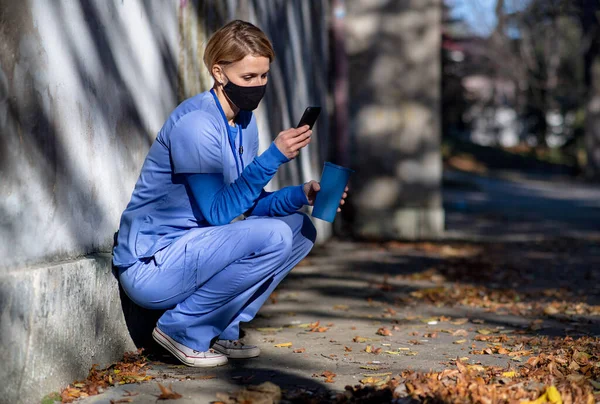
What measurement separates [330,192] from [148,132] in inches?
46.7

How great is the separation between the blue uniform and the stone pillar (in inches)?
248

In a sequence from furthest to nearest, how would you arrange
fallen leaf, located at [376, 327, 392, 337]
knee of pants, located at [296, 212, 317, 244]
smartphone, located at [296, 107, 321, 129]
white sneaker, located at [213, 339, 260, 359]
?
fallen leaf, located at [376, 327, 392, 337] → knee of pants, located at [296, 212, 317, 244] → white sneaker, located at [213, 339, 260, 359] → smartphone, located at [296, 107, 321, 129]

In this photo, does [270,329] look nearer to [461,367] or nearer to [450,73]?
[461,367]

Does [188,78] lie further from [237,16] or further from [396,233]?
[396,233]

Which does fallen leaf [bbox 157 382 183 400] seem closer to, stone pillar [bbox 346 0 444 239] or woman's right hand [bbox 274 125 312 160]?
woman's right hand [bbox 274 125 312 160]

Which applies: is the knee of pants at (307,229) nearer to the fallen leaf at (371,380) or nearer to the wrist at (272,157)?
the wrist at (272,157)

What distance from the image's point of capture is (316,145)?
999cm

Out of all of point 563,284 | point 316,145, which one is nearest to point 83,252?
point 563,284

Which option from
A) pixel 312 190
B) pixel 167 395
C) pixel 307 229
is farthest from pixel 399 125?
pixel 167 395

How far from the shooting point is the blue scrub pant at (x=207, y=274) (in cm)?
396

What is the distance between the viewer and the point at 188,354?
13.5 feet

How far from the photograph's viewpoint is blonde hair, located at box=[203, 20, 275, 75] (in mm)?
4023

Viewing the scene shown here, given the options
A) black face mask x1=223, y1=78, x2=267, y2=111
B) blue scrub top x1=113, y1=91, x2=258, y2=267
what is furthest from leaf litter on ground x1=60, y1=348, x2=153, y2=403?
black face mask x1=223, y1=78, x2=267, y2=111

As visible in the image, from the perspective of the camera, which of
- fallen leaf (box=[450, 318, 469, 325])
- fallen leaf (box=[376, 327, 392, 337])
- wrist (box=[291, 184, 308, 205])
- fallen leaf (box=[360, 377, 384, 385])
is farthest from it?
fallen leaf (box=[450, 318, 469, 325])
